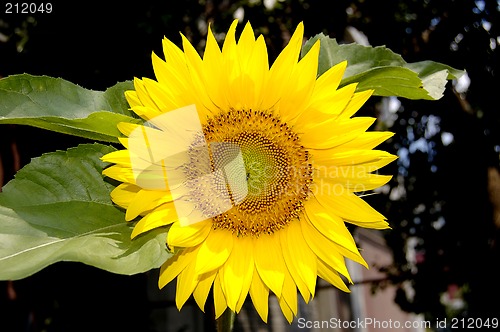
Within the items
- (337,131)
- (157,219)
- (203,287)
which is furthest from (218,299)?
(337,131)

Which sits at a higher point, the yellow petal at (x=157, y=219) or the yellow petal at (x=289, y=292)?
the yellow petal at (x=157, y=219)

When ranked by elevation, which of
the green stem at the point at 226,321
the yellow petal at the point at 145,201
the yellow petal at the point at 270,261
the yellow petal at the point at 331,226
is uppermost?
the yellow petal at the point at 145,201

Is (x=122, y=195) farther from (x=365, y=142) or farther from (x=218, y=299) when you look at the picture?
(x=365, y=142)

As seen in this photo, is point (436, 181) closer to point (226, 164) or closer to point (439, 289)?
point (439, 289)

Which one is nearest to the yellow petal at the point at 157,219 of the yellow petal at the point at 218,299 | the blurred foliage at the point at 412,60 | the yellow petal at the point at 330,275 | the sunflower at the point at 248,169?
the sunflower at the point at 248,169

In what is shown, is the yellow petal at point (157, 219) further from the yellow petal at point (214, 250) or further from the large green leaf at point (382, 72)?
the large green leaf at point (382, 72)

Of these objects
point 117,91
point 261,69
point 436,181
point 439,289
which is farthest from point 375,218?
point 439,289

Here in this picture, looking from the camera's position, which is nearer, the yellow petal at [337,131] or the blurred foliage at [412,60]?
the yellow petal at [337,131]

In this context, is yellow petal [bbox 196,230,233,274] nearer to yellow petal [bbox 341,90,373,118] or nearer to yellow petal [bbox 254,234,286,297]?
yellow petal [bbox 254,234,286,297]
